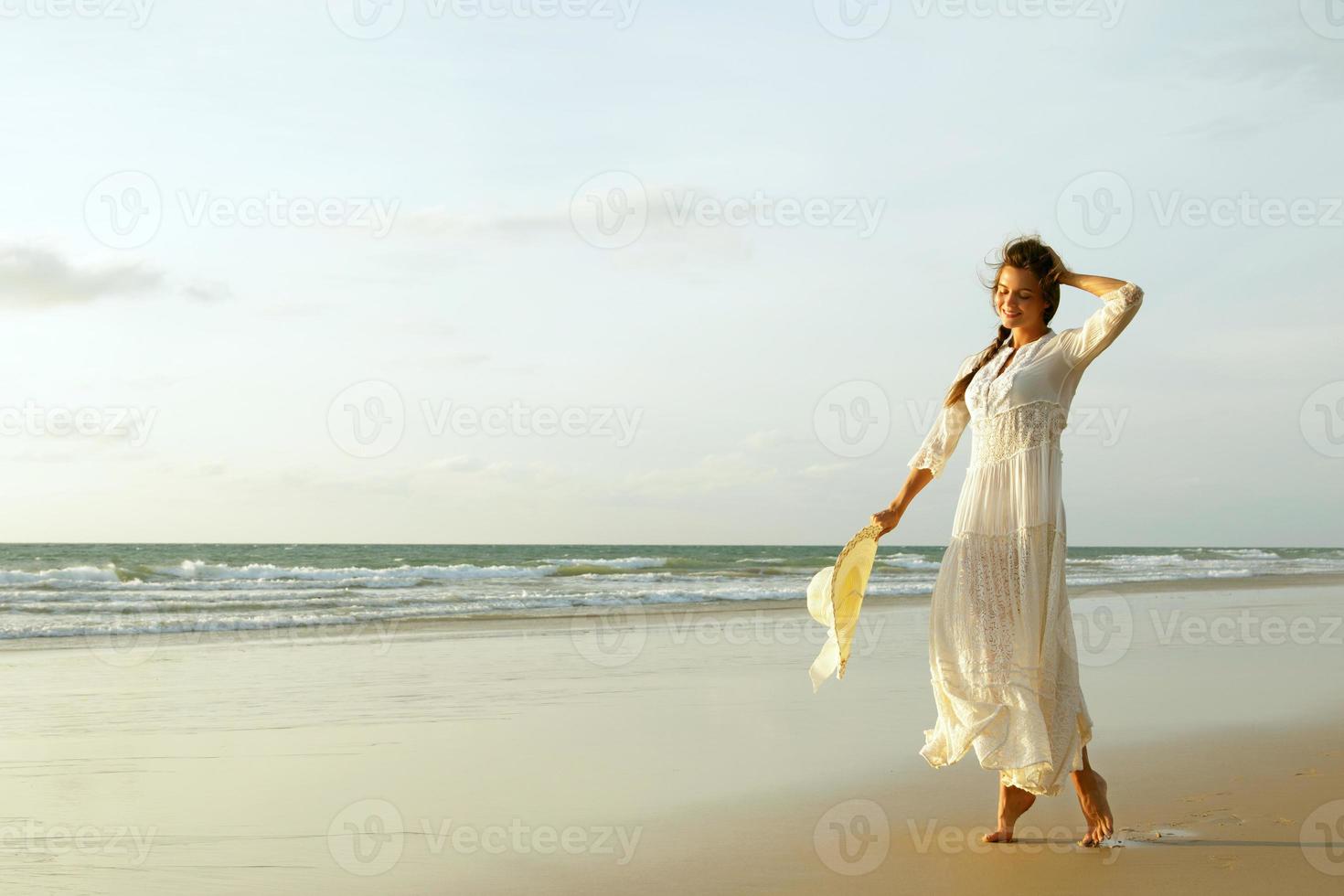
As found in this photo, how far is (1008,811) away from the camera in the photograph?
13.3 ft

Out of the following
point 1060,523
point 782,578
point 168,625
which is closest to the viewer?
point 1060,523

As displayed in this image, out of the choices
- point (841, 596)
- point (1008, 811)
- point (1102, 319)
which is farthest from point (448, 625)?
point (1102, 319)

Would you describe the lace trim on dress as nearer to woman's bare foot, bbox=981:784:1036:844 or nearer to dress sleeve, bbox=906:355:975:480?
dress sleeve, bbox=906:355:975:480

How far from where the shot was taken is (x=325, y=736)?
243 inches

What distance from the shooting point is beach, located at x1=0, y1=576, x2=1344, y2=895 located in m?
3.76

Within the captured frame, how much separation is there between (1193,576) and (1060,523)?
947 inches

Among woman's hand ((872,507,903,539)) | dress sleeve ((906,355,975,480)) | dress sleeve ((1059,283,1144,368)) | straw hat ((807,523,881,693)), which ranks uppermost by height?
dress sleeve ((1059,283,1144,368))

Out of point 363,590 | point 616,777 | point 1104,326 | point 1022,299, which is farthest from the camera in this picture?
point 363,590

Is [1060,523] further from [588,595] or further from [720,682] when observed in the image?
[588,595]

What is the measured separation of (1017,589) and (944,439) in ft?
2.21

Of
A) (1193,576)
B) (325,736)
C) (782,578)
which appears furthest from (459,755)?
(1193,576)

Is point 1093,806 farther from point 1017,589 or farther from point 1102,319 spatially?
point 1102,319

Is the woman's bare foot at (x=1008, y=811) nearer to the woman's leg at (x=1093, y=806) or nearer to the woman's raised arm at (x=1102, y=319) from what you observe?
the woman's leg at (x=1093, y=806)

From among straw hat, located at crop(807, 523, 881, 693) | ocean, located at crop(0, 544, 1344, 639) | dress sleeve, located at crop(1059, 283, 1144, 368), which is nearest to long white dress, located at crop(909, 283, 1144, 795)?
dress sleeve, located at crop(1059, 283, 1144, 368)
